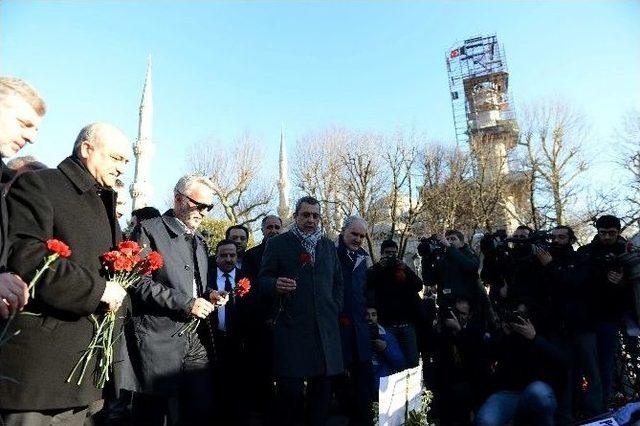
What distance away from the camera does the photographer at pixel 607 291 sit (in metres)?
5.20

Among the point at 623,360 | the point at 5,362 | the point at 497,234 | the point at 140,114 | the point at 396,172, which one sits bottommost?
the point at 623,360

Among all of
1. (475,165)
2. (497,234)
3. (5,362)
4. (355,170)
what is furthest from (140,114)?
(5,362)

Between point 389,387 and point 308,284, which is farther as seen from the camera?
point 308,284

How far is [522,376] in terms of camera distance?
4695 mm

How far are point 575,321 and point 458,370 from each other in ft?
4.51

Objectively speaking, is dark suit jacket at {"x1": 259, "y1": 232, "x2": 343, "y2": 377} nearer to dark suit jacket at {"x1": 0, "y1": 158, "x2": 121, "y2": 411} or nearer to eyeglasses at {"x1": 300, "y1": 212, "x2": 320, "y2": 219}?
eyeglasses at {"x1": 300, "y1": 212, "x2": 320, "y2": 219}

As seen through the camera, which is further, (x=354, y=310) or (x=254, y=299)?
(x=254, y=299)

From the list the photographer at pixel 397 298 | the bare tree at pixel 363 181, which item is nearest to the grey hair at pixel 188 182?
the photographer at pixel 397 298

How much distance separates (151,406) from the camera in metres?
3.18

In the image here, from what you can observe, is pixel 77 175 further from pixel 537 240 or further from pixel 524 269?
pixel 537 240

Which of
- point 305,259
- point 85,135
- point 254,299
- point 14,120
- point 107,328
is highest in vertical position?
point 85,135

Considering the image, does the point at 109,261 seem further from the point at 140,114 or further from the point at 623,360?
the point at 140,114

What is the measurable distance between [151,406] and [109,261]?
1356mm

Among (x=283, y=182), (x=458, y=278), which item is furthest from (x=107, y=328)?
(x=283, y=182)
